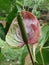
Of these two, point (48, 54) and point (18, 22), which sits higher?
point (18, 22)

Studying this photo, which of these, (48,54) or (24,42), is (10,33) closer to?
(24,42)

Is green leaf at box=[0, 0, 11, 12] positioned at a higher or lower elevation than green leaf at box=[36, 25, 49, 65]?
higher

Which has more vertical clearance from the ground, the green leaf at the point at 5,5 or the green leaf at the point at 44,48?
the green leaf at the point at 5,5

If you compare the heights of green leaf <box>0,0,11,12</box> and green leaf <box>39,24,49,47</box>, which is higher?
green leaf <box>0,0,11,12</box>

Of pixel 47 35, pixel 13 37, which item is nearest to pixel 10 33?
pixel 13 37

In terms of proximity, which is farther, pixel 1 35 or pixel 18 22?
pixel 1 35

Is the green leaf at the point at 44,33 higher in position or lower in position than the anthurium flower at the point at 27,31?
lower

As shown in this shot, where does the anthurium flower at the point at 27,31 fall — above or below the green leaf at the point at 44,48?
above
